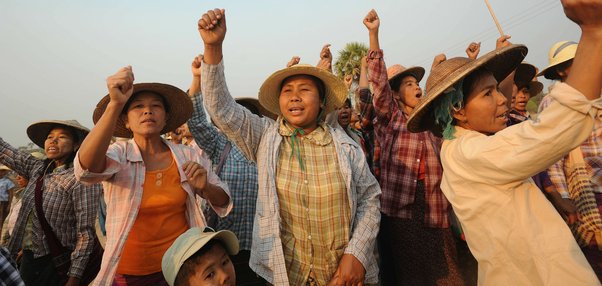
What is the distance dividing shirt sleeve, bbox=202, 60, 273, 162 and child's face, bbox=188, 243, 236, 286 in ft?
2.48

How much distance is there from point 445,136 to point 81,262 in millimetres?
3197

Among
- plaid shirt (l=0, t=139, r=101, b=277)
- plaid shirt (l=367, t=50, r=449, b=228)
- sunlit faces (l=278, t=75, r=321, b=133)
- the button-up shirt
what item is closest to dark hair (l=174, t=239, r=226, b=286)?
sunlit faces (l=278, t=75, r=321, b=133)

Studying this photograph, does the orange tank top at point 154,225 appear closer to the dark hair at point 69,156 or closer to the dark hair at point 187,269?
the dark hair at point 187,269

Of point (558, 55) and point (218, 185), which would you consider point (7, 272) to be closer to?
point (218, 185)

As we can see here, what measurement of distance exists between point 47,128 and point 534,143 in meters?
4.30

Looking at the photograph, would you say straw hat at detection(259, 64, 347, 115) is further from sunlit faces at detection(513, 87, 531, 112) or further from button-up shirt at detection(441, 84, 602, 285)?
sunlit faces at detection(513, 87, 531, 112)

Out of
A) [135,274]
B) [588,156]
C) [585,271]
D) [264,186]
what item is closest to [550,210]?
[585,271]

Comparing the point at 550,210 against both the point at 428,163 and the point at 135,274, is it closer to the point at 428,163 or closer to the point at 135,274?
the point at 428,163

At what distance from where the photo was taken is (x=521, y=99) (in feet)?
13.8

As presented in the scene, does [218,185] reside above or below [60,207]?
below

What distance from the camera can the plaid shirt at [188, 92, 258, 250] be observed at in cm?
321

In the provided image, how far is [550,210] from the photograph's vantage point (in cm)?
149

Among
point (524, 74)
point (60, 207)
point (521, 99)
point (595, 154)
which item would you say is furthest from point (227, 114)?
point (521, 99)

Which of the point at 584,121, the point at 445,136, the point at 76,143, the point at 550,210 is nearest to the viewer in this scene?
the point at 584,121
